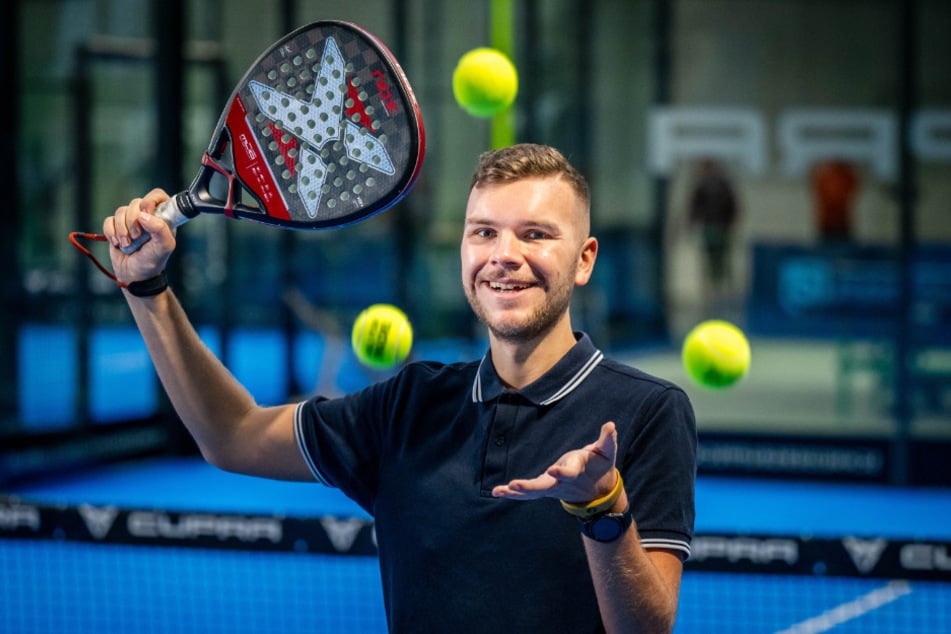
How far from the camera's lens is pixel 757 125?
8.55 metres

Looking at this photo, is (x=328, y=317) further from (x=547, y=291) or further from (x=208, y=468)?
(x=547, y=291)

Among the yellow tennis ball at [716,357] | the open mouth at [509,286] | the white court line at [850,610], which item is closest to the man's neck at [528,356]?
the open mouth at [509,286]

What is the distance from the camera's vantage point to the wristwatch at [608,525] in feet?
5.75

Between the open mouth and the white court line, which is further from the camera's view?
the white court line

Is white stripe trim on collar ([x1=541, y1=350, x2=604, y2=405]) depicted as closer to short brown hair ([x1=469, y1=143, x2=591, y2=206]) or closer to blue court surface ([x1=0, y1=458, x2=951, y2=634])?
short brown hair ([x1=469, y1=143, x2=591, y2=206])

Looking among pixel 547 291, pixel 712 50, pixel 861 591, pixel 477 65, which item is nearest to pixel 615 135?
pixel 712 50

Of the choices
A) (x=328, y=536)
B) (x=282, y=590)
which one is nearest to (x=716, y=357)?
(x=328, y=536)

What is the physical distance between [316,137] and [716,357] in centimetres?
204

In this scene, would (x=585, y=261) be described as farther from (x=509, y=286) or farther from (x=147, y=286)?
(x=147, y=286)

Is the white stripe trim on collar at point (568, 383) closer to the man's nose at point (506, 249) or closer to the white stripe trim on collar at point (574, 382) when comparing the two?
the white stripe trim on collar at point (574, 382)

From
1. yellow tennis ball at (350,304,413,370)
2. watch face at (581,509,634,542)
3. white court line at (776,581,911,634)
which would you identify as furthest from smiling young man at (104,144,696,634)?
white court line at (776,581,911,634)

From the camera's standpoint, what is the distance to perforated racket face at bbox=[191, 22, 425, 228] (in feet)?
7.13

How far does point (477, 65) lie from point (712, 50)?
16.4 feet

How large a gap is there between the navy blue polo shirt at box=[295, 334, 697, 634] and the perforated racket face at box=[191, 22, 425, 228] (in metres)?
0.35
